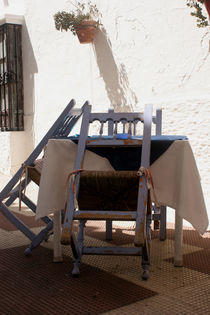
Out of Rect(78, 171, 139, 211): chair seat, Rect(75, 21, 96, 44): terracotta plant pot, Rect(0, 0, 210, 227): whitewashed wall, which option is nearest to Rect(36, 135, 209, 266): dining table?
Rect(78, 171, 139, 211): chair seat

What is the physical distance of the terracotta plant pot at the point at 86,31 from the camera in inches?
226

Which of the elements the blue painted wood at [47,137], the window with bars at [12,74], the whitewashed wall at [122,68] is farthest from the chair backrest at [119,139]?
the window with bars at [12,74]

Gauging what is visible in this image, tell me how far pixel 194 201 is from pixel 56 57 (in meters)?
4.68

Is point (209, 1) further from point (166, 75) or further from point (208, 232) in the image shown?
point (166, 75)

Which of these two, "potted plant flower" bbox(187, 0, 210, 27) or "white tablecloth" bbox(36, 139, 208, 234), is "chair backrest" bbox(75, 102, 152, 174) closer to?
"white tablecloth" bbox(36, 139, 208, 234)

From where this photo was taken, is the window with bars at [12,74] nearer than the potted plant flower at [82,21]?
No

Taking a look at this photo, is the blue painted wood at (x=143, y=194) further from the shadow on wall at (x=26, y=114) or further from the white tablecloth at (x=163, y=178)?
the shadow on wall at (x=26, y=114)

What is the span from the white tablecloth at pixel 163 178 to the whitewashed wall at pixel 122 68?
7.13 ft

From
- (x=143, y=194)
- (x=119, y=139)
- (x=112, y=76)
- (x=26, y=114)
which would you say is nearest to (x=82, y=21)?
(x=112, y=76)

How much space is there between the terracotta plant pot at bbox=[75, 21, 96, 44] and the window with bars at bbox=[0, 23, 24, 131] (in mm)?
1783

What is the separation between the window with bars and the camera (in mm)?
7211

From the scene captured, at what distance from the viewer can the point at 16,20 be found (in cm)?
721

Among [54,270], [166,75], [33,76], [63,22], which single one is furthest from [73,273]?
[33,76]

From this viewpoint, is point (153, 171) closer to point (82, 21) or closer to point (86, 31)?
point (86, 31)
